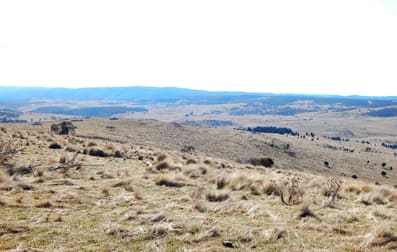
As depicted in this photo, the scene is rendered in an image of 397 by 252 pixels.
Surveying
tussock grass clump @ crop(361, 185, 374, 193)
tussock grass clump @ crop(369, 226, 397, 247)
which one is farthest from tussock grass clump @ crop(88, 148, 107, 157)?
tussock grass clump @ crop(369, 226, 397, 247)

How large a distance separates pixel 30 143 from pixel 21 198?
1376 cm

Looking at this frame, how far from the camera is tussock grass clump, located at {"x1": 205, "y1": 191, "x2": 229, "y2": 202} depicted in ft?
33.7

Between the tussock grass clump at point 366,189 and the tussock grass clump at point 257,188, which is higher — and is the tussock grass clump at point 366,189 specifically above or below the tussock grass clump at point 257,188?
below

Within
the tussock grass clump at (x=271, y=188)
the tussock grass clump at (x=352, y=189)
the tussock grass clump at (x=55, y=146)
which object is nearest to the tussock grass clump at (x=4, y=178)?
the tussock grass clump at (x=271, y=188)

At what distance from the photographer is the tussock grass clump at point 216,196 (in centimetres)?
1028

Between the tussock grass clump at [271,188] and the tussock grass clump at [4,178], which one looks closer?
the tussock grass clump at [4,178]

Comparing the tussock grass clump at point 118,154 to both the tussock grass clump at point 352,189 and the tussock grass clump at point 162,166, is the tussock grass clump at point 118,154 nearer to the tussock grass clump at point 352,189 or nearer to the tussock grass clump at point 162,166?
the tussock grass clump at point 162,166

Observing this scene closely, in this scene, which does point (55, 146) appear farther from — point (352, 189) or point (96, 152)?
point (352, 189)

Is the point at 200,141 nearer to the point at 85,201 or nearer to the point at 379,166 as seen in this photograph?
the point at 379,166

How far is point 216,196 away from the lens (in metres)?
10.4

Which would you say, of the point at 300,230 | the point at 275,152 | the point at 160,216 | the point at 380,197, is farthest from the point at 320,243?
the point at 275,152

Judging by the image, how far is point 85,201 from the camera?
955cm

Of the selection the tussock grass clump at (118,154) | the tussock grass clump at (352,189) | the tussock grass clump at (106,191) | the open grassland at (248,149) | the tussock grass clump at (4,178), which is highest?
the tussock grass clump at (4,178)

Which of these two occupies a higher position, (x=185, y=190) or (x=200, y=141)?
(x=185, y=190)
